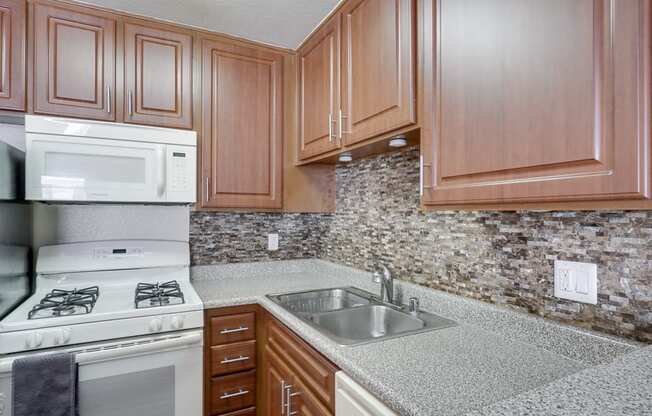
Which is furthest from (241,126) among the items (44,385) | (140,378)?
(44,385)

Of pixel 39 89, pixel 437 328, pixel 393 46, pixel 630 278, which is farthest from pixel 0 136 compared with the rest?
pixel 630 278

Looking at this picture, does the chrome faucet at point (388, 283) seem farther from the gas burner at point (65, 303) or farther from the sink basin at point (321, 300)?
the gas burner at point (65, 303)

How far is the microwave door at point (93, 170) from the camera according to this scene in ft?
5.21

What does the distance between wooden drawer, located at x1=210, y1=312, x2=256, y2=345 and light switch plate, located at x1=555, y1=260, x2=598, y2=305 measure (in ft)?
4.45

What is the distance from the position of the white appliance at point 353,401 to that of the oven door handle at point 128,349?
0.84m

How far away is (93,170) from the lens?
1.69 m

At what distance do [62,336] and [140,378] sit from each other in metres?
0.35

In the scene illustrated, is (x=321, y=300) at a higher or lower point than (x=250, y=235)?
lower

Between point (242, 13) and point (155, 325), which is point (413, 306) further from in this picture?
point (242, 13)

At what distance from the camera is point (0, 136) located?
1805mm

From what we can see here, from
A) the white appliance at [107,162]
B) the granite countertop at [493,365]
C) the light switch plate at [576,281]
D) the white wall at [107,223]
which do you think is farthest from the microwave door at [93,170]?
the light switch plate at [576,281]

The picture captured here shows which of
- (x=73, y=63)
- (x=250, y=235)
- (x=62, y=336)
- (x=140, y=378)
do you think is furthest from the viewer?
(x=250, y=235)

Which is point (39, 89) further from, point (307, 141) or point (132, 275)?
point (307, 141)

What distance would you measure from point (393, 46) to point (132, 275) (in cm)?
181
